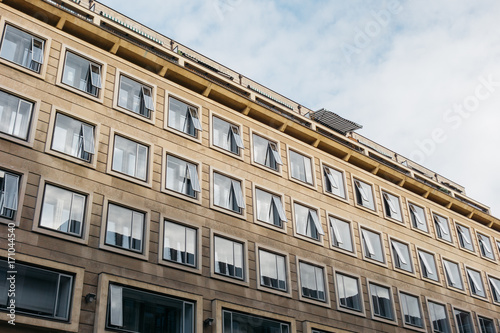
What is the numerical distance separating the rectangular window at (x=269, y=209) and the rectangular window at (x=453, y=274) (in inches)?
599

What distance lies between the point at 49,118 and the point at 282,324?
14675mm

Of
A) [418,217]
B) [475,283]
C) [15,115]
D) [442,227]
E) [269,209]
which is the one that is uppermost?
[418,217]

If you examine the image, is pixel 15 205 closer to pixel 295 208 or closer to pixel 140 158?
pixel 140 158

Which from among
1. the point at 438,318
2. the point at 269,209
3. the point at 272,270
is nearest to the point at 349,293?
the point at 272,270

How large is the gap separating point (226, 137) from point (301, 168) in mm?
5652

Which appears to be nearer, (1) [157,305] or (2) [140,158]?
(1) [157,305]

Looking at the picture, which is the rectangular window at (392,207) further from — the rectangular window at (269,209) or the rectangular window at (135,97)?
the rectangular window at (135,97)

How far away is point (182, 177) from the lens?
29.7 m

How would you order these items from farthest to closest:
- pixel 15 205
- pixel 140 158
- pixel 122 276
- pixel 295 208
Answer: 1. pixel 295 208
2. pixel 140 158
3. pixel 122 276
4. pixel 15 205

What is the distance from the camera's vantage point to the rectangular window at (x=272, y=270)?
30.0 metres

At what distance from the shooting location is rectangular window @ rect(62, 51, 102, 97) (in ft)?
92.5

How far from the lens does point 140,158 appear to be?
93.8ft

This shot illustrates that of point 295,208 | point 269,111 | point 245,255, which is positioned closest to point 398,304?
point 295,208

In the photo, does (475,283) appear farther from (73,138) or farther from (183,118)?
(73,138)
